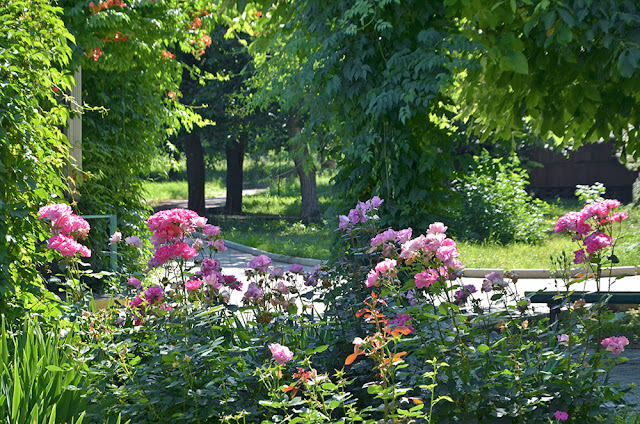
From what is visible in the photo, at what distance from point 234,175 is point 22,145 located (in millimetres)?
Result: 21661

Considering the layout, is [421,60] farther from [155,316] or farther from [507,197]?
[507,197]

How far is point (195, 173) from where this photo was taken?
24.2 metres

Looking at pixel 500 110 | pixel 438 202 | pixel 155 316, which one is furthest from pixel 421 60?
pixel 155 316

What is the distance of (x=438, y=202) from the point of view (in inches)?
262

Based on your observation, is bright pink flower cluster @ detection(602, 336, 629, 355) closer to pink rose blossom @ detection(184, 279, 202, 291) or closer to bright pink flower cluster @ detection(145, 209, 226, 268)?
pink rose blossom @ detection(184, 279, 202, 291)

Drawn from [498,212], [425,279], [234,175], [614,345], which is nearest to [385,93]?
[425,279]

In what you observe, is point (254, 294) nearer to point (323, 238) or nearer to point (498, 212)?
point (323, 238)

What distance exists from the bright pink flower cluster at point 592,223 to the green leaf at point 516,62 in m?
1.59

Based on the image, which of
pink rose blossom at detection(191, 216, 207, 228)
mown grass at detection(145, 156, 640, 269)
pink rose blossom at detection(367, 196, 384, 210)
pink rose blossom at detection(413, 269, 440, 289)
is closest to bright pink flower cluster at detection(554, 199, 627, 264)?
mown grass at detection(145, 156, 640, 269)

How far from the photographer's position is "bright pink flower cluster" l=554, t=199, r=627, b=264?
12.3 ft

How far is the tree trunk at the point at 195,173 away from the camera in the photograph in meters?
24.0

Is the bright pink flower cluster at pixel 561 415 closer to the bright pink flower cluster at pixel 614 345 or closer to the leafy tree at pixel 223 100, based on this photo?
the bright pink flower cluster at pixel 614 345

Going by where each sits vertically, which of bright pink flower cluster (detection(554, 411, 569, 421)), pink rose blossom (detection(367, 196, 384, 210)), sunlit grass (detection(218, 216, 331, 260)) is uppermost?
pink rose blossom (detection(367, 196, 384, 210))

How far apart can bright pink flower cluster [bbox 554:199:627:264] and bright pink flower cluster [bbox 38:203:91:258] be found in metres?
2.87
